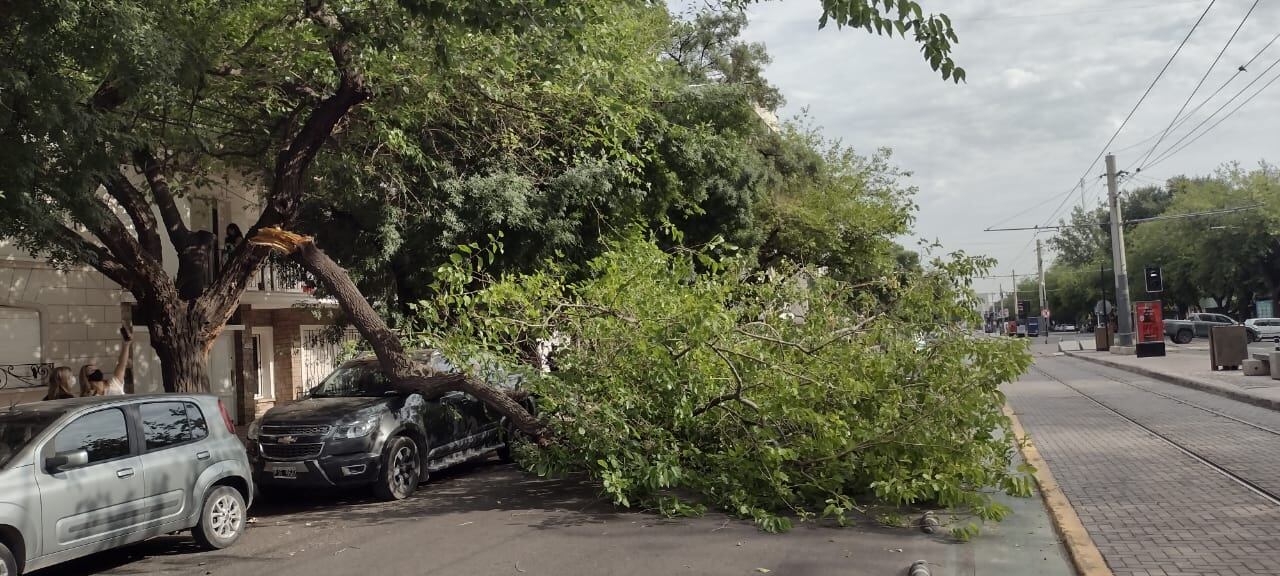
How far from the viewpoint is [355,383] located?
11484 millimetres

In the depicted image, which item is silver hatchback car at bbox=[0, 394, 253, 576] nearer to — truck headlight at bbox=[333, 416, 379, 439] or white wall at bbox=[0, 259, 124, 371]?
truck headlight at bbox=[333, 416, 379, 439]

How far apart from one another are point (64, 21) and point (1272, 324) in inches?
1998

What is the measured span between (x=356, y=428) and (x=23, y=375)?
28.9 ft

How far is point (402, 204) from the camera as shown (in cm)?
1421

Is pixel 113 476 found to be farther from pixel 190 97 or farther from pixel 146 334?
pixel 146 334

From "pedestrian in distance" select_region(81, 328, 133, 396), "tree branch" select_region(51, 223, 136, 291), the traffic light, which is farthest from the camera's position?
the traffic light

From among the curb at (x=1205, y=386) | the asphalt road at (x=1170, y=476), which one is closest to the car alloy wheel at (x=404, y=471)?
the asphalt road at (x=1170, y=476)

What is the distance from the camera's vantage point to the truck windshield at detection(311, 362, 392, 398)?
36.9 ft

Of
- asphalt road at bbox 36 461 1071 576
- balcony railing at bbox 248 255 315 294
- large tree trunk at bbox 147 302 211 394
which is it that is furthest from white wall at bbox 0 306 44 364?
asphalt road at bbox 36 461 1071 576

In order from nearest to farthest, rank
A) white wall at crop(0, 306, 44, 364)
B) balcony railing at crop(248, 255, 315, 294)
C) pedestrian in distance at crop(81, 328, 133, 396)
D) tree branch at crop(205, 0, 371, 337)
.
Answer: pedestrian in distance at crop(81, 328, 133, 396) → tree branch at crop(205, 0, 371, 337) → white wall at crop(0, 306, 44, 364) → balcony railing at crop(248, 255, 315, 294)

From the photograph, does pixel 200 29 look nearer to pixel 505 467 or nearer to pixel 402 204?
pixel 402 204

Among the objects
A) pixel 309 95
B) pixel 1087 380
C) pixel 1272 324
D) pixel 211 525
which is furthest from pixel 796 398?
pixel 1272 324

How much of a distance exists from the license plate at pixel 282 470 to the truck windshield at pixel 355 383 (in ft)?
4.68

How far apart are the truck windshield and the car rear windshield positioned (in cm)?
422
